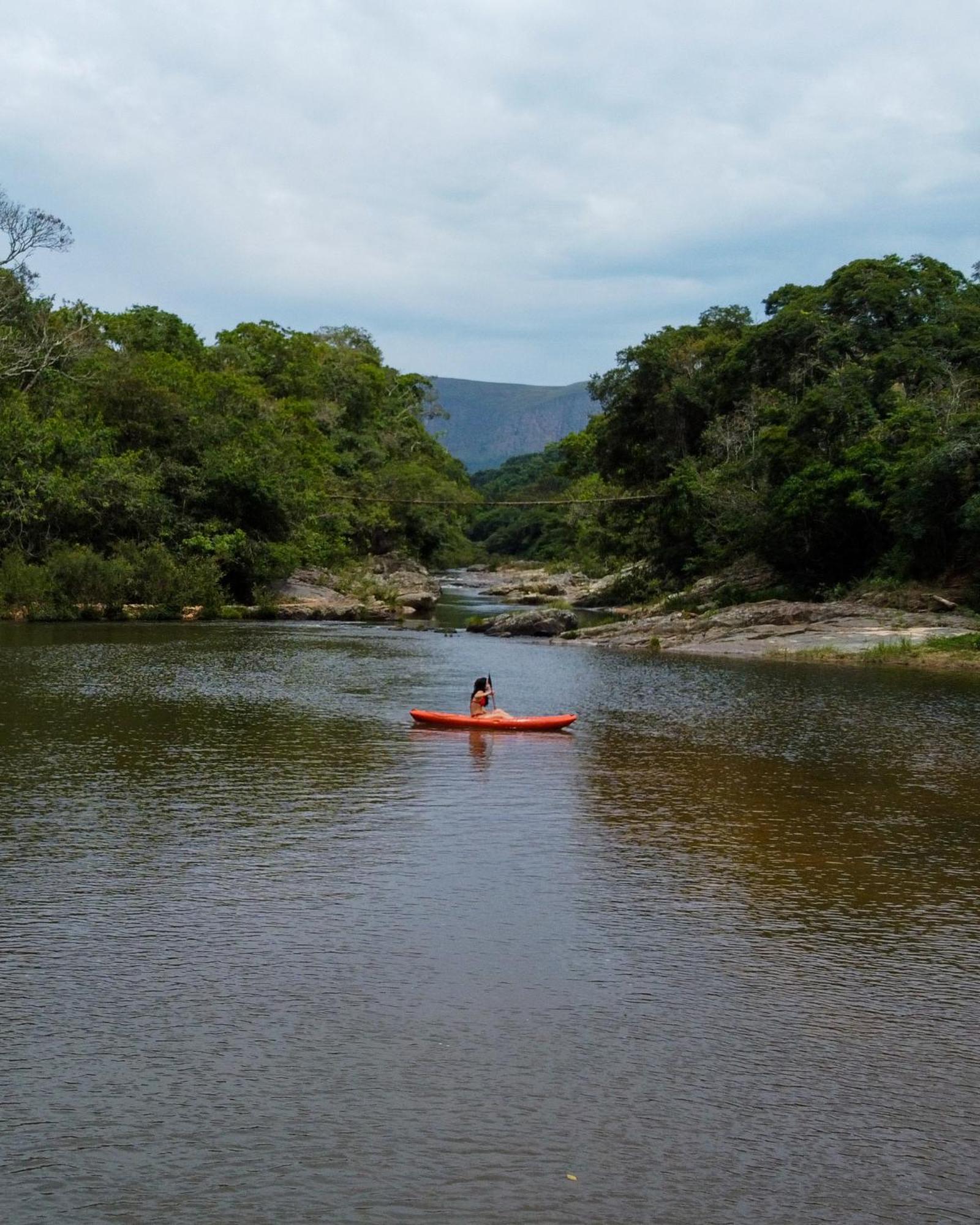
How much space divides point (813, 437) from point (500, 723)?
88.1 ft

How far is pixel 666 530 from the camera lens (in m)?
51.1

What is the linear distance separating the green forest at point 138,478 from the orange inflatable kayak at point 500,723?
25623 mm

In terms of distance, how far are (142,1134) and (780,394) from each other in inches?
1812

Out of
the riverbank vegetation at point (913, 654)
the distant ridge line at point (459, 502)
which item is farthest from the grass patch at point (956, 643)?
the distant ridge line at point (459, 502)

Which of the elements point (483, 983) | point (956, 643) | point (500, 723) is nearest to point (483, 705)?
point (500, 723)

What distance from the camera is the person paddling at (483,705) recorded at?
2012cm

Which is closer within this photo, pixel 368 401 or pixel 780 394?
pixel 780 394

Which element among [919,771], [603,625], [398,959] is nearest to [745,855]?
[398,959]

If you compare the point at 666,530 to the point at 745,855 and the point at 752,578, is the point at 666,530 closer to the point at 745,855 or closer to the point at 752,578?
the point at 752,578

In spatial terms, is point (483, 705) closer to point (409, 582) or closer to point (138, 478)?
point (138, 478)

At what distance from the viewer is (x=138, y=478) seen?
46469mm

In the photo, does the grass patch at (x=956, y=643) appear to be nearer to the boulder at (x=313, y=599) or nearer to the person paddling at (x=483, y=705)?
the person paddling at (x=483, y=705)

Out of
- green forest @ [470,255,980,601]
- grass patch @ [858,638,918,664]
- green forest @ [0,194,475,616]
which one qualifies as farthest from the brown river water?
green forest @ [0,194,475,616]

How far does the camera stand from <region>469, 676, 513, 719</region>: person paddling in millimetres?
20125
